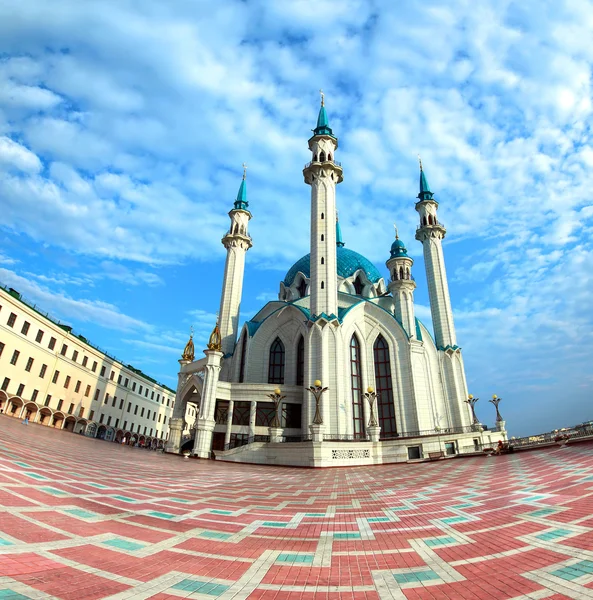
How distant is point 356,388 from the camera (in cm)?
3331

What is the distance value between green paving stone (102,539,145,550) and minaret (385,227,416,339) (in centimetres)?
3322

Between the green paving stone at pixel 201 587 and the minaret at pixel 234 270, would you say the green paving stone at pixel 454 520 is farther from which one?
the minaret at pixel 234 270

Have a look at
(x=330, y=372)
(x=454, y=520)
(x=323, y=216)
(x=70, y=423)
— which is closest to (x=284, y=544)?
(x=454, y=520)

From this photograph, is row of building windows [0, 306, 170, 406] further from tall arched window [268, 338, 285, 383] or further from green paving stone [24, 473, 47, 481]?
green paving stone [24, 473, 47, 481]

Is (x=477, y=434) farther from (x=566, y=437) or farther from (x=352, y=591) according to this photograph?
(x=352, y=591)

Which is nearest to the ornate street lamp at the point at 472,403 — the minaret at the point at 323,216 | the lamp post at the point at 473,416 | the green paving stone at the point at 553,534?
the lamp post at the point at 473,416

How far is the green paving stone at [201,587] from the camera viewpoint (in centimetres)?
394

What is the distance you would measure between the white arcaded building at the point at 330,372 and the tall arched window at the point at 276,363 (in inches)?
4.2

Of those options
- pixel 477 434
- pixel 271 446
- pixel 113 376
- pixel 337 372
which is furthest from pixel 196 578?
pixel 113 376

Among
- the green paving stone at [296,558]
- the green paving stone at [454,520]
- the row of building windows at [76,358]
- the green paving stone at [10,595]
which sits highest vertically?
the row of building windows at [76,358]

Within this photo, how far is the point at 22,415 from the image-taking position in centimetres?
3478

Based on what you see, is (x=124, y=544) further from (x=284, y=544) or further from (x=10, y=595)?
(x=284, y=544)

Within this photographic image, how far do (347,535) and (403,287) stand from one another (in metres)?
34.1

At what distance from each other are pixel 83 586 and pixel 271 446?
75.3 feet
